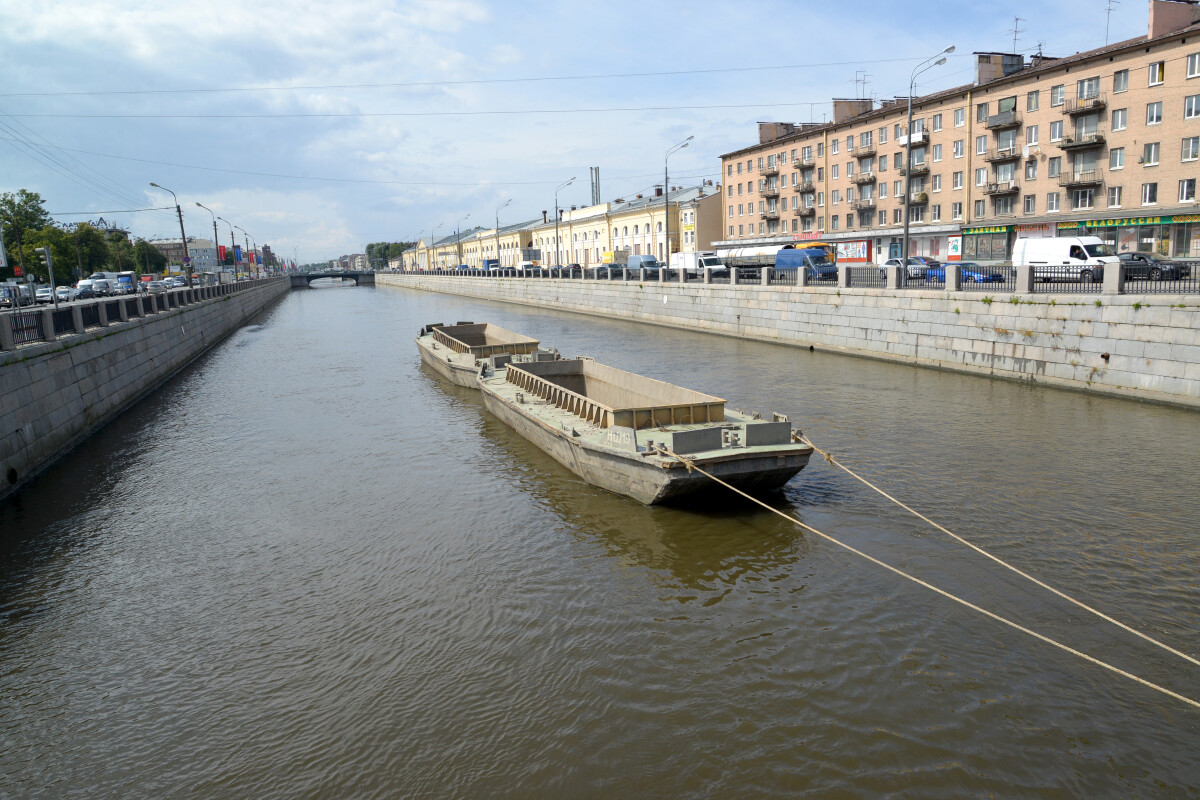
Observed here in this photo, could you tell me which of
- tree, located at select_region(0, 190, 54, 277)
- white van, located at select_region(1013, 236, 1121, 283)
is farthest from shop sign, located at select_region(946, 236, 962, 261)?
tree, located at select_region(0, 190, 54, 277)

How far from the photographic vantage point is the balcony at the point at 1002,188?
155 feet

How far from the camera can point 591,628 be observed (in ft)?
26.3

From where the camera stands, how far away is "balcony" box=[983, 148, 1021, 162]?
4712 cm

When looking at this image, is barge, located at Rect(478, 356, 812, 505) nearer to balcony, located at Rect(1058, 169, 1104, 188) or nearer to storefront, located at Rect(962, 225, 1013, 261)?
balcony, located at Rect(1058, 169, 1104, 188)

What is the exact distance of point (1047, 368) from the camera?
19.7 meters

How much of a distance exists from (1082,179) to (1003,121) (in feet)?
21.4

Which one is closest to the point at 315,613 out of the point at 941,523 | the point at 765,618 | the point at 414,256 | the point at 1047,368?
the point at 765,618

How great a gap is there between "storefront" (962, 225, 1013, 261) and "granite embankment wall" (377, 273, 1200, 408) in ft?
Result: 75.2

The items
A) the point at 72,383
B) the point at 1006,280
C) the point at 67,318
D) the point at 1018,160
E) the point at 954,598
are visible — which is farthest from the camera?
the point at 1018,160

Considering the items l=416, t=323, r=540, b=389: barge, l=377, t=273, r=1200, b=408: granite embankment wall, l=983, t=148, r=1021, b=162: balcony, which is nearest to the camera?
l=377, t=273, r=1200, b=408: granite embankment wall

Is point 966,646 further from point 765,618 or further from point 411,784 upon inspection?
point 411,784

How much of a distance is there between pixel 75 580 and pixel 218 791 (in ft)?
19.0

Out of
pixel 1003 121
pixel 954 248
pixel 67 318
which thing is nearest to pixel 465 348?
pixel 67 318

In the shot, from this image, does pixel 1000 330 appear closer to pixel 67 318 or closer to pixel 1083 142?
pixel 67 318
